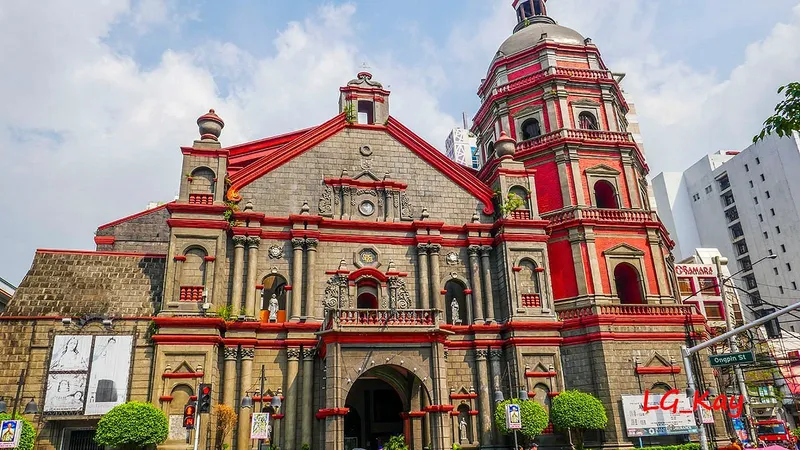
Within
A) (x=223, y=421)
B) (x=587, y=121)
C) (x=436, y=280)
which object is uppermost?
(x=587, y=121)

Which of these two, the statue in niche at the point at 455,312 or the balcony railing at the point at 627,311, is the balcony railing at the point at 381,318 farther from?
the balcony railing at the point at 627,311

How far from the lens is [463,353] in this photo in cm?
2639

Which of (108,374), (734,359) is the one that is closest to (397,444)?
(108,374)

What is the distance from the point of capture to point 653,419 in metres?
25.8

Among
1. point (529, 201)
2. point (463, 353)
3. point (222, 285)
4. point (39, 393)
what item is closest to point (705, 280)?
point (529, 201)

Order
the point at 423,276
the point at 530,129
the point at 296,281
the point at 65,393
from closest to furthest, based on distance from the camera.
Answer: the point at 65,393, the point at 296,281, the point at 423,276, the point at 530,129

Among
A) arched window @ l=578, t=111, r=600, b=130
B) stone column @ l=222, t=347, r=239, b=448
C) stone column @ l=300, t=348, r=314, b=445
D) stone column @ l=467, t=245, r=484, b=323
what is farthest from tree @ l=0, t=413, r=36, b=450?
arched window @ l=578, t=111, r=600, b=130

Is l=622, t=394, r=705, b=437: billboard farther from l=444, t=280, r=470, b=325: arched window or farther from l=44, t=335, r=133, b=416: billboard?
l=44, t=335, r=133, b=416: billboard

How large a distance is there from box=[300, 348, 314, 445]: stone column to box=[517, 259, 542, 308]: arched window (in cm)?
1000

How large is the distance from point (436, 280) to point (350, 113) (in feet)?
32.0

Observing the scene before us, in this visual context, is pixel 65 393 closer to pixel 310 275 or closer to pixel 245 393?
pixel 245 393

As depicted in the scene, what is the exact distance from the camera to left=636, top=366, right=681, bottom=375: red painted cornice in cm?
2663

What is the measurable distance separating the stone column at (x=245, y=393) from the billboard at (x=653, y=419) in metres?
16.1

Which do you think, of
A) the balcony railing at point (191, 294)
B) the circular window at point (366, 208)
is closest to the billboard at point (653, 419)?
the circular window at point (366, 208)
